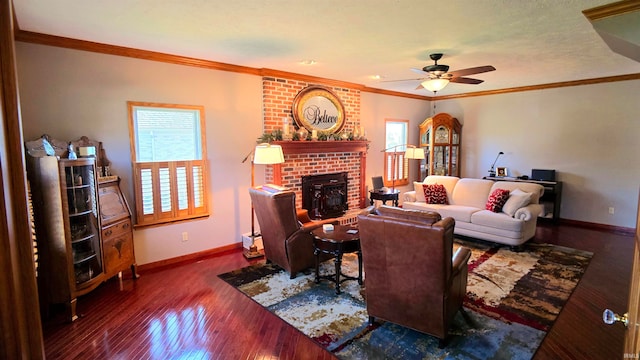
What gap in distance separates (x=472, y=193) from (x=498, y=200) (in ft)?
1.79

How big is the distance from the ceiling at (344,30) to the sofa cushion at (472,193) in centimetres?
186

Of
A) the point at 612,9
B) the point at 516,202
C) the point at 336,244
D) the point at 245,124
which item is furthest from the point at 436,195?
the point at 612,9

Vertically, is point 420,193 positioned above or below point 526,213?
above

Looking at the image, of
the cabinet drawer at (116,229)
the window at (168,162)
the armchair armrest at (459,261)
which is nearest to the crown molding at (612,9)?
the armchair armrest at (459,261)

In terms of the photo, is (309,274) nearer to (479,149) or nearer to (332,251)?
(332,251)

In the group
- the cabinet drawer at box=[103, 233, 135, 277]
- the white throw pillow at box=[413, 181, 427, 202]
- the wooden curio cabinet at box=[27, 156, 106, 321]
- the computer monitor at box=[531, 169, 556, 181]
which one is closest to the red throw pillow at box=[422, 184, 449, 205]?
the white throw pillow at box=[413, 181, 427, 202]

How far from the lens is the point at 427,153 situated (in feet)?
24.3

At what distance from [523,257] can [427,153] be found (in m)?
3.38

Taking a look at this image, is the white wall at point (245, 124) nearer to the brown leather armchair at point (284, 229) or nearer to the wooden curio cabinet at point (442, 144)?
the wooden curio cabinet at point (442, 144)

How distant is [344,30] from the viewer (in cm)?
315

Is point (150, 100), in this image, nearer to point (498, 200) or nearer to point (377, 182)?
point (377, 182)

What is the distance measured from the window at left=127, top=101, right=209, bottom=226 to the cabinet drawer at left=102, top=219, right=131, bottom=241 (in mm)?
300

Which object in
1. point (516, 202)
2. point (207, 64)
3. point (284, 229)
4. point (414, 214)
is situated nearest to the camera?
point (414, 214)

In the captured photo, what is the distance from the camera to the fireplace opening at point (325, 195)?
216 inches
